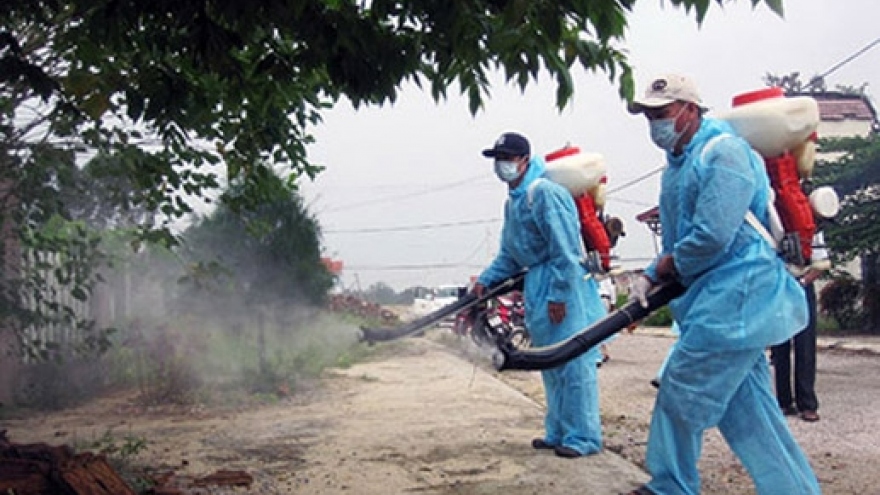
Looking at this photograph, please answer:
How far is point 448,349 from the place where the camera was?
1455cm

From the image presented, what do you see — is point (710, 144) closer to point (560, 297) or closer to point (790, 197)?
point (790, 197)

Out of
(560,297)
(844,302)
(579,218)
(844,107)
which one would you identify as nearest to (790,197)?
(560,297)

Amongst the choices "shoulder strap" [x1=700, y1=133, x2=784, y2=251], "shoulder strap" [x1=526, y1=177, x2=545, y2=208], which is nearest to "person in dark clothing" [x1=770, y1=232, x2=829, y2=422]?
"shoulder strap" [x1=526, y1=177, x2=545, y2=208]

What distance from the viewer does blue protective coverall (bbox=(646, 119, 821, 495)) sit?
3.30 meters

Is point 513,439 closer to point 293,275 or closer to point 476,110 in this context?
point 476,110

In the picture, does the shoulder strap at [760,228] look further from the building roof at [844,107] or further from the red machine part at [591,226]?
the building roof at [844,107]

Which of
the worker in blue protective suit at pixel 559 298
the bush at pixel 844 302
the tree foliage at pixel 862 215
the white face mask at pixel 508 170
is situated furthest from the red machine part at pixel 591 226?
the bush at pixel 844 302

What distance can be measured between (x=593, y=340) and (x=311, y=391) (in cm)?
551

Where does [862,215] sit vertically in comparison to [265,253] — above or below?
above

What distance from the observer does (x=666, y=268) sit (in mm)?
3533

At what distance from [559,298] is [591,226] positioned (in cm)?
104

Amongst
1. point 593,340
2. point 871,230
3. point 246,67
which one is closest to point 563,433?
point 593,340

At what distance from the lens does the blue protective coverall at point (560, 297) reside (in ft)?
16.7

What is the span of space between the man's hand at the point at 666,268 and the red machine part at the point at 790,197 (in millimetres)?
539
